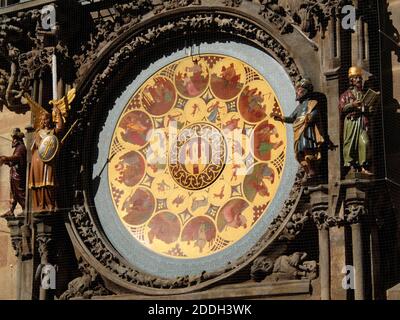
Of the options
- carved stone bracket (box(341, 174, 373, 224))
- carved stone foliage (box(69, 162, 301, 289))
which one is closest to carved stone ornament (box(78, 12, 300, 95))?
carved stone foliage (box(69, 162, 301, 289))

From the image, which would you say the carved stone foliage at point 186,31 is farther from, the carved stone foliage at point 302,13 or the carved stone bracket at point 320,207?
the carved stone bracket at point 320,207

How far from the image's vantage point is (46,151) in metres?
16.4

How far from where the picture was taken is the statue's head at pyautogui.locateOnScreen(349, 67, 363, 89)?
582 inches

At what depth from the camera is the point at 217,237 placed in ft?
A: 51.1

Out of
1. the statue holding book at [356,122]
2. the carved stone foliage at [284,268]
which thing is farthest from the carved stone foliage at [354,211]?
the carved stone foliage at [284,268]

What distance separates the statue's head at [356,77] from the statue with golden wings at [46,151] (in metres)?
3.68

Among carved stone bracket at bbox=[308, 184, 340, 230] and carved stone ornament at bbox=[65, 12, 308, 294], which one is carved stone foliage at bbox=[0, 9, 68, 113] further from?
carved stone bracket at bbox=[308, 184, 340, 230]

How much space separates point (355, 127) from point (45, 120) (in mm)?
4038

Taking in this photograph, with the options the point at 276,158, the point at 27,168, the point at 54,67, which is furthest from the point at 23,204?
the point at 276,158

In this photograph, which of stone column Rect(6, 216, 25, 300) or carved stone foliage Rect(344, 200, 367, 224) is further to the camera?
stone column Rect(6, 216, 25, 300)

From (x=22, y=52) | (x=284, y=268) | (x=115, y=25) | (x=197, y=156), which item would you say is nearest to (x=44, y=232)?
(x=197, y=156)

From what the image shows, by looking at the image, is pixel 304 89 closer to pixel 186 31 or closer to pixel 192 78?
pixel 192 78

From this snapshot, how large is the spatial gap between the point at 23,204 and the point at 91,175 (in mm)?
921

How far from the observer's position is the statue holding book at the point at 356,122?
1455cm
